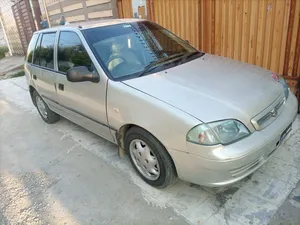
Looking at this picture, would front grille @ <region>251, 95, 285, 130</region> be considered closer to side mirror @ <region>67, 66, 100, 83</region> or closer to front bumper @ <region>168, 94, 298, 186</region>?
front bumper @ <region>168, 94, 298, 186</region>

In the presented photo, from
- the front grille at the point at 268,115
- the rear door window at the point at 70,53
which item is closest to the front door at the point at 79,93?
the rear door window at the point at 70,53

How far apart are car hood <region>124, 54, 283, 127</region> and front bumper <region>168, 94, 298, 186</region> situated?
196 millimetres

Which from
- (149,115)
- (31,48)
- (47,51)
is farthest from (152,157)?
(31,48)

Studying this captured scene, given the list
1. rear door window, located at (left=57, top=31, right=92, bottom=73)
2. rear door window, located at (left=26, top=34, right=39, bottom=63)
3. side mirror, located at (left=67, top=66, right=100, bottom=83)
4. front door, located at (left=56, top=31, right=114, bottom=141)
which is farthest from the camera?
rear door window, located at (left=26, top=34, right=39, bottom=63)

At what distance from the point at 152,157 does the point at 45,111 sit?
291cm

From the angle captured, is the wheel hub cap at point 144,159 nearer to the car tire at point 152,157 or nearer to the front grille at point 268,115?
the car tire at point 152,157

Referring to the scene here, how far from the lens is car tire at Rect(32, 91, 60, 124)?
4559 mm

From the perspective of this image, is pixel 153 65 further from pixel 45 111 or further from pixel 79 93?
pixel 45 111

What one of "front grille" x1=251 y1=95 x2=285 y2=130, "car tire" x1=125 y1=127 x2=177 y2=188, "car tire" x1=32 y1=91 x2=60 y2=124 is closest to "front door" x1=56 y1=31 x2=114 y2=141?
"car tire" x1=125 y1=127 x2=177 y2=188

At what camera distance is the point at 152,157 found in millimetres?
2535

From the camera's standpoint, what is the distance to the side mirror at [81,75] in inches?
106

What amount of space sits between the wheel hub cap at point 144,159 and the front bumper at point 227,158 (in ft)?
1.10

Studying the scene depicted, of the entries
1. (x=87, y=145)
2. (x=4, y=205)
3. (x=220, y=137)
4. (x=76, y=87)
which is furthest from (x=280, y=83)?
(x=4, y=205)

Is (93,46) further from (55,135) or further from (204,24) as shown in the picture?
(204,24)
